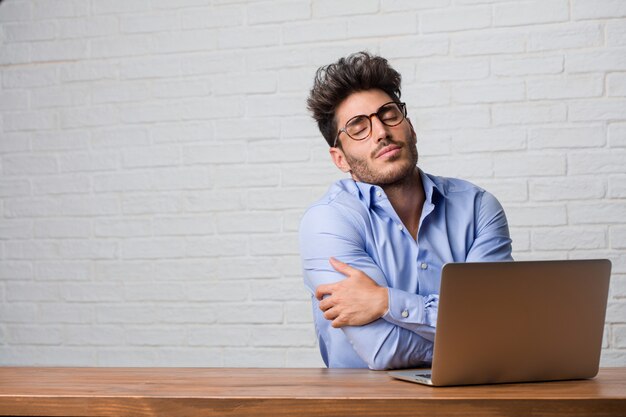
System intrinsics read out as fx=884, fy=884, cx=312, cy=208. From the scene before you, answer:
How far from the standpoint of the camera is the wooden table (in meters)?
1.35

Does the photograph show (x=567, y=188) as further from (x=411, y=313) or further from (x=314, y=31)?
(x=411, y=313)

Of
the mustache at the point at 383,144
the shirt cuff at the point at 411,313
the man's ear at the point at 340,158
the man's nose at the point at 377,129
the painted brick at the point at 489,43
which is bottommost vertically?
the shirt cuff at the point at 411,313

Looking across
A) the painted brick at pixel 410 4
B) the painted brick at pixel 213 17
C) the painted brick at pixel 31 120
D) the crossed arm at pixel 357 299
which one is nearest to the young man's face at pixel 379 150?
the crossed arm at pixel 357 299

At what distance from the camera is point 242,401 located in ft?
4.66

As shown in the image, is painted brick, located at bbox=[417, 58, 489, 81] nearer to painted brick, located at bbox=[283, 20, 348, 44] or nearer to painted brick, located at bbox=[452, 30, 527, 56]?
painted brick, located at bbox=[452, 30, 527, 56]

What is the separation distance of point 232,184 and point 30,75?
3.25 feet

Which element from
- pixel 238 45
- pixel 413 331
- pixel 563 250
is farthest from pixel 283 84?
pixel 413 331

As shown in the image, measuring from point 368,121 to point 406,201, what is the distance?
25 cm

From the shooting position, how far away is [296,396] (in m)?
1.41

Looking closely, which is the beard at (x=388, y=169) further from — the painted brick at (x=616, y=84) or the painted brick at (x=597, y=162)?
the painted brick at (x=616, y=84)

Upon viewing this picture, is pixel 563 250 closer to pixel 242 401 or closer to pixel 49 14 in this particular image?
pixel 242 401

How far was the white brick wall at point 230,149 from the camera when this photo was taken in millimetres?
3119

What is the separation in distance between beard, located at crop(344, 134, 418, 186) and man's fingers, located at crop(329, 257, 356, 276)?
1.25ft

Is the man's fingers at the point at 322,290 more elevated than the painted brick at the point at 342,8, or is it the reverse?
the painted brick at the point at 342,8
